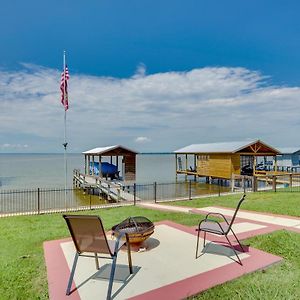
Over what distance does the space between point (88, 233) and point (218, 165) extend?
26.4m

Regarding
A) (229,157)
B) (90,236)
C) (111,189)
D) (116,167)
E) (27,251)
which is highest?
(229,157)

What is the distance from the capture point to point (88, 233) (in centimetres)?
393

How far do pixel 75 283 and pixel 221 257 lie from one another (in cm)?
259

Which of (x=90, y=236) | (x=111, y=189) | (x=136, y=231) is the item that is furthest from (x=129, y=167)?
(x=90, y=236)

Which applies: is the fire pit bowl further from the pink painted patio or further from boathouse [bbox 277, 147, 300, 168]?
boathouse [bbox 277, 147, 300, 168]

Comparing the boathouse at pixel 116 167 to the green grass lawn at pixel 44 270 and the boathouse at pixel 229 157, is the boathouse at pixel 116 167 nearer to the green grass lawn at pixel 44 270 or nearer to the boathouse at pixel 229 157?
the boathouse at pixel 229 157

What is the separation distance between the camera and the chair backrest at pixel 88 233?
378 centimetres

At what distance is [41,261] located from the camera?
198 inches

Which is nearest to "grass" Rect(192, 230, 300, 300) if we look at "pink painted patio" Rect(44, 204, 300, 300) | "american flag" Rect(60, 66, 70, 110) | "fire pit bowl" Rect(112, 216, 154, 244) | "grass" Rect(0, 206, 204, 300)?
"pink painted patio" Rect(44, 204, 300, 300)

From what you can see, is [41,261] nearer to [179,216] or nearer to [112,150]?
[179,216]

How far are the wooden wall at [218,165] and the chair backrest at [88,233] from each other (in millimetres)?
24588

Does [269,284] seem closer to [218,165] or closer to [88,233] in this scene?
[88,233]

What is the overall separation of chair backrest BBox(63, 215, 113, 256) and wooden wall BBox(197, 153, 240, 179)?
968 inches

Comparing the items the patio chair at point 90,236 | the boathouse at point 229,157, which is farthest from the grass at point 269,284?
the boathouse at point 229,157
